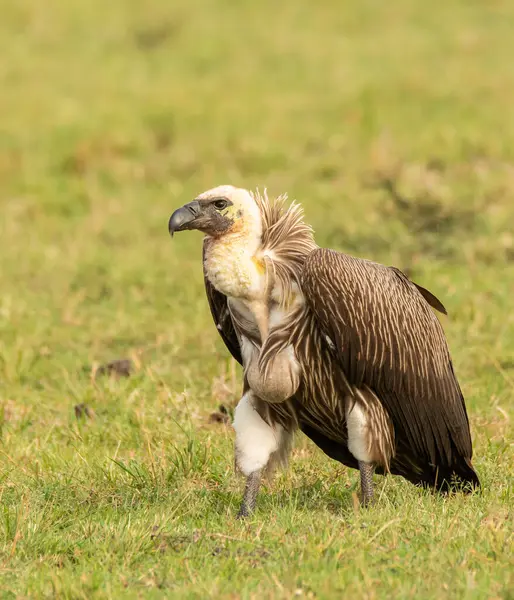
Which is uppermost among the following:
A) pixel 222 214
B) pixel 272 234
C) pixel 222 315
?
pixel 222 214

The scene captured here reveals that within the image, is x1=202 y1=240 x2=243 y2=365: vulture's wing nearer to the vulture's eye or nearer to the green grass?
the vulture's eye

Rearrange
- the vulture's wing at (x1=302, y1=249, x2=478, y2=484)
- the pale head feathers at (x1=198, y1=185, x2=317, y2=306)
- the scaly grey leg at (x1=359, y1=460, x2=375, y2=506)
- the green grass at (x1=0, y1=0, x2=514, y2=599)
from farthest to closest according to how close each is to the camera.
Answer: the scaly grey leg at (x1=359, y1=460, x2=375, y2=506) < the pale head feathers at (x1=198, y1=185, x2=317, y2=306) < the vulture's wing at (x1=302, y1=249, x2=478, y2=484) < the green grass at (x1=0, y1=0, x2=514, y2=599)

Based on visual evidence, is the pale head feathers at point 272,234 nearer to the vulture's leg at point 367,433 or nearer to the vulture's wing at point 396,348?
the vulture's wing at point 396,348

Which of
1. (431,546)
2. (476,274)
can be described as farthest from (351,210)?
(431,546)

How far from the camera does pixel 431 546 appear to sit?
4.16 m

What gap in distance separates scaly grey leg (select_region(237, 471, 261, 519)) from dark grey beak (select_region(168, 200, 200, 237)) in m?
1.05

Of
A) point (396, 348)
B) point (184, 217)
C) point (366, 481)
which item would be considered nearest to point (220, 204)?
point (184, 217)

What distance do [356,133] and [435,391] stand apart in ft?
25.6

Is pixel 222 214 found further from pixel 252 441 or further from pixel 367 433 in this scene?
pixel 367 433

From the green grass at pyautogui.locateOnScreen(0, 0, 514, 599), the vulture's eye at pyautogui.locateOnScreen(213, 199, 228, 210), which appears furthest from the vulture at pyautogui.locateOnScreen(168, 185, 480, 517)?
the green grass at pyautogui.locateOnScreen(0, 0, 514, 599)

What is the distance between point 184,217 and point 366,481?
1332mm

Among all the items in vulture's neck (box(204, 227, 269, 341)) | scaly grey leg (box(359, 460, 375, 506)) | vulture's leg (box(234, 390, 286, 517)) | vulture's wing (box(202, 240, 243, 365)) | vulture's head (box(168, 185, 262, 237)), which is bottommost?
scaly grey leg (box(359, 460, 375, 506))

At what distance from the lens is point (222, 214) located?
4.99 m

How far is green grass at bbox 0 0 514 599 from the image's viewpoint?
4242 mm
